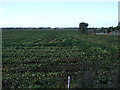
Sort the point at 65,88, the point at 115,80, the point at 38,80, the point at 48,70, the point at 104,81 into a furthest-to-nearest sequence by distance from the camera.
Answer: the point at 48,70, the point at 38,80, the point at 104,81, the point at 115,80, the point at 65,88

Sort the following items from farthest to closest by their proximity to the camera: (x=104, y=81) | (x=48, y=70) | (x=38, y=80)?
1. (x=48, y=70)
2. (x=38, y=80)
3. (x=104, y=81)

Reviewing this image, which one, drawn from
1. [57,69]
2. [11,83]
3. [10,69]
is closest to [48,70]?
[57,69]

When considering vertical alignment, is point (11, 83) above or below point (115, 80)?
below

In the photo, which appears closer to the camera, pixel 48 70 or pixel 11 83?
pixel 11 83

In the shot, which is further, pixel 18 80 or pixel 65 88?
pixel 18 80

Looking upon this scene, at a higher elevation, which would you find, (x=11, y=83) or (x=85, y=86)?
(x=85, y=86)

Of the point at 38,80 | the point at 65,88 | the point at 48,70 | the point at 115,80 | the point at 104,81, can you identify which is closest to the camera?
the point at 65,88

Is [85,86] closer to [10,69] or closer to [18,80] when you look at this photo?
[18,80]

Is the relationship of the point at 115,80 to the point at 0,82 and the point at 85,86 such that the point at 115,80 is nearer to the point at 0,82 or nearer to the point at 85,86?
the point at 85,86

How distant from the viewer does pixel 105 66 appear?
30.8ft

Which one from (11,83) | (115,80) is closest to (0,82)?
(11,83)

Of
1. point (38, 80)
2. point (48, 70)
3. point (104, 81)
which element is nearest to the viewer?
point (104, 81)

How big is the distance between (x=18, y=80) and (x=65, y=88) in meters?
2.77

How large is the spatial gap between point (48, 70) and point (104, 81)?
3.15 metres
